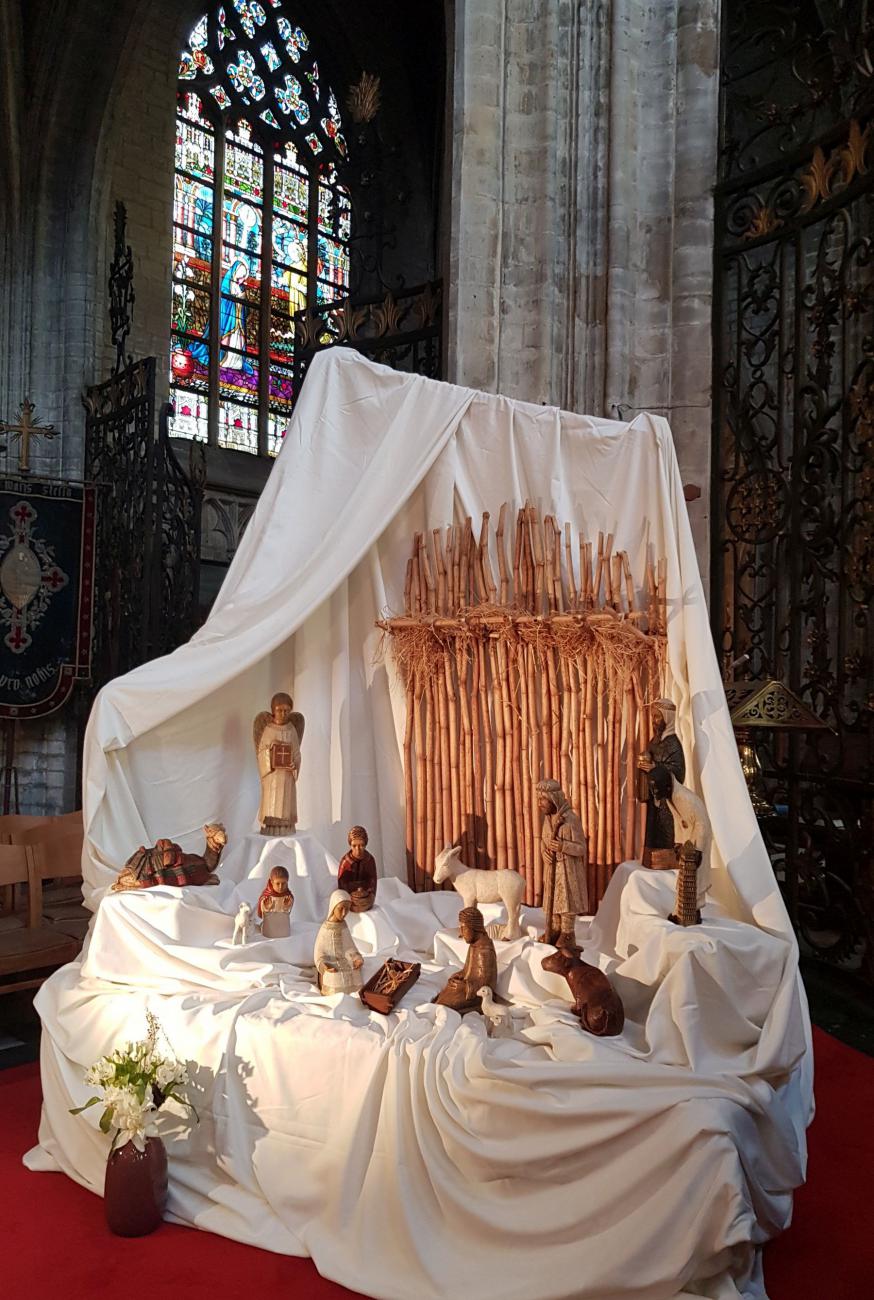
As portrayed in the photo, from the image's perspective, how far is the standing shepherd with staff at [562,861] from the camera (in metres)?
3.48

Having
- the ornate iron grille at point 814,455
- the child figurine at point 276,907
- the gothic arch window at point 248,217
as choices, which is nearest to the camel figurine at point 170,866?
the child figurine at point 276,907

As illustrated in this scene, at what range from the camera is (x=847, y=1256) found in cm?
287

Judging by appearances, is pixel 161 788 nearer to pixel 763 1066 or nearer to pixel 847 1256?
pixel 763 1066

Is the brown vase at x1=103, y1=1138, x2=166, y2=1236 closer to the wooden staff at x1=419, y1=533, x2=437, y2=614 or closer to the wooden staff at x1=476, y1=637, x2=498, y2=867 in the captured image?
the wooden staff at x1=476, y1=637, x2=498, y2=867

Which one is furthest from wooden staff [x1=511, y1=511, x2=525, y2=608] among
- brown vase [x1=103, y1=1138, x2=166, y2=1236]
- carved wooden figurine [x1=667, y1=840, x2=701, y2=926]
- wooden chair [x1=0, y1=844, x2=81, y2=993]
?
wooden chair [x1=0, y1=844, x2=81, y2=993]

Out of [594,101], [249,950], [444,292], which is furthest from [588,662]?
[594,101]

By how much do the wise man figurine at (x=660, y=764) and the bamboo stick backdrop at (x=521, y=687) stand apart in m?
0.22

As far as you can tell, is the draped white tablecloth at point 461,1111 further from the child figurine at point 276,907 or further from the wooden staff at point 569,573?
the wooden staff at point 569,573

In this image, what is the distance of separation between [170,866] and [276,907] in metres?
0.39

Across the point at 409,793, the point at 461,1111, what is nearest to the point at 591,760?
the point at 409,793

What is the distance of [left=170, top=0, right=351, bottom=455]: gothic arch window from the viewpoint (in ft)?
37.8

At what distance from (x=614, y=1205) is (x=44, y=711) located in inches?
272

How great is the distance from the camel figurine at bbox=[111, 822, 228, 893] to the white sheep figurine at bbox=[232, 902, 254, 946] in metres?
0.27

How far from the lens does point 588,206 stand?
244 inches
